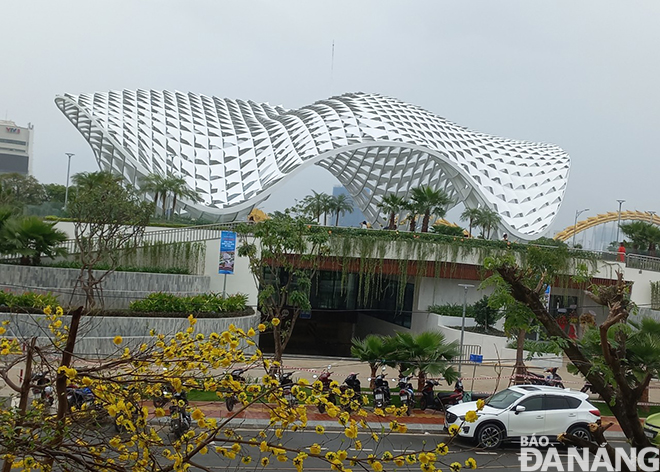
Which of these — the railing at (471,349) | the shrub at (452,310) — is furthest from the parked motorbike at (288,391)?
the shrub at (452,310)

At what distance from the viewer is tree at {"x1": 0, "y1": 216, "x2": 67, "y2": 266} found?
24.8m

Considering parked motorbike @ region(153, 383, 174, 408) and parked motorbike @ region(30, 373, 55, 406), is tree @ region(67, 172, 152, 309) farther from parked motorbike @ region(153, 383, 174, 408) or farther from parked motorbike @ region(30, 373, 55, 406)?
parked motorbike @ region(30, 373, 55, 406)

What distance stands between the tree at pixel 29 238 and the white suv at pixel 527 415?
17.2 metres

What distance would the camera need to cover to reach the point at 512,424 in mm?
14812

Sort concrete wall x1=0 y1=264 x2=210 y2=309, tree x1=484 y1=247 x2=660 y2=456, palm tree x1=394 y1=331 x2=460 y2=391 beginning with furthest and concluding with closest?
concrete wall x1=0 y1=264 x2=210 y2=309 < palm tree x1=394 y1=331 x2=460 y2=391 < tree x1=484 y1=247 x2=660 y2=456

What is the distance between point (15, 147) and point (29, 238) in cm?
14856

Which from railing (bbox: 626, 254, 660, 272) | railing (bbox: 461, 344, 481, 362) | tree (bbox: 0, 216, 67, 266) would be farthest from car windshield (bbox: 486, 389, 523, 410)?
railing (bbox: 626, 254, 660, 272)

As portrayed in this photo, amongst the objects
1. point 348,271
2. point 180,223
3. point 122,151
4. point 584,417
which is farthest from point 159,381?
point 122,151

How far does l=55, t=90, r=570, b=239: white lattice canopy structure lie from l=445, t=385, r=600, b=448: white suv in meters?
25.4

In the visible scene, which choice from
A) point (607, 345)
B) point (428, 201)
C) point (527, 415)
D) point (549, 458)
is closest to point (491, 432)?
point (527, 415)

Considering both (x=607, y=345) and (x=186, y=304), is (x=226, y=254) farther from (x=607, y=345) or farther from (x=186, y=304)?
(x=607, y=345)

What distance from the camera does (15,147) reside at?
158 metres

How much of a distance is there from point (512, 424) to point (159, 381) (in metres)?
11.6

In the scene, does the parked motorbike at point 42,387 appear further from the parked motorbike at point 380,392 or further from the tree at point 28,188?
the tree at point 28,188
